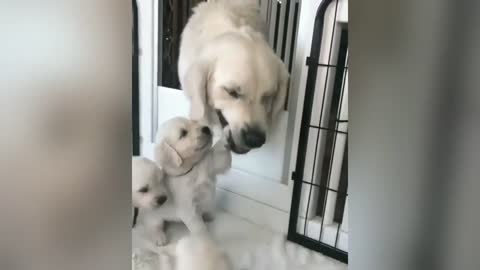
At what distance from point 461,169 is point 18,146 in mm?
385

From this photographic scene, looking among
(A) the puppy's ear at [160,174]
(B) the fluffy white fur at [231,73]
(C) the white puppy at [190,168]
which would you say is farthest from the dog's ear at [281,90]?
(A) the puppy's ear at [160,174]

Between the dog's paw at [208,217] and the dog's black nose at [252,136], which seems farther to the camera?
the dog's paw at [208,217]

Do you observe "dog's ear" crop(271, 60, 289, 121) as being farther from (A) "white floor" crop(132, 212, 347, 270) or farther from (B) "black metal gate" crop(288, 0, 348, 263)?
(A) "white floor" crop(132, 212, 347, 270)

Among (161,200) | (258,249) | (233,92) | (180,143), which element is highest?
(233,92)

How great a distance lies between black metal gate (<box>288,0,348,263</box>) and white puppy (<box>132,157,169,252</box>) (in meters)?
0.29

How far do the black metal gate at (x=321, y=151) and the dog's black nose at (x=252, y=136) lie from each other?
0.41 feet

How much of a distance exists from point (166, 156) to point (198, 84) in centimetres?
15

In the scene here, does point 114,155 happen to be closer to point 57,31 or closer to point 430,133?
point 57,31

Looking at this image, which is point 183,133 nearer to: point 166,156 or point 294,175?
point 166,156

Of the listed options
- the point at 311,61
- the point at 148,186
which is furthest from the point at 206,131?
the point at 311,61

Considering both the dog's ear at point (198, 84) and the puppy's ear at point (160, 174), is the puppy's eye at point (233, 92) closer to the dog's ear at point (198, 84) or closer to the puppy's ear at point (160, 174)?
the dog's ear at point (198, 84)

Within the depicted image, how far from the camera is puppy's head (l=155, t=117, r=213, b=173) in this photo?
2.20 ft

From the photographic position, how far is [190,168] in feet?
2.46

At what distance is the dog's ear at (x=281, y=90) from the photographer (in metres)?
0.74
